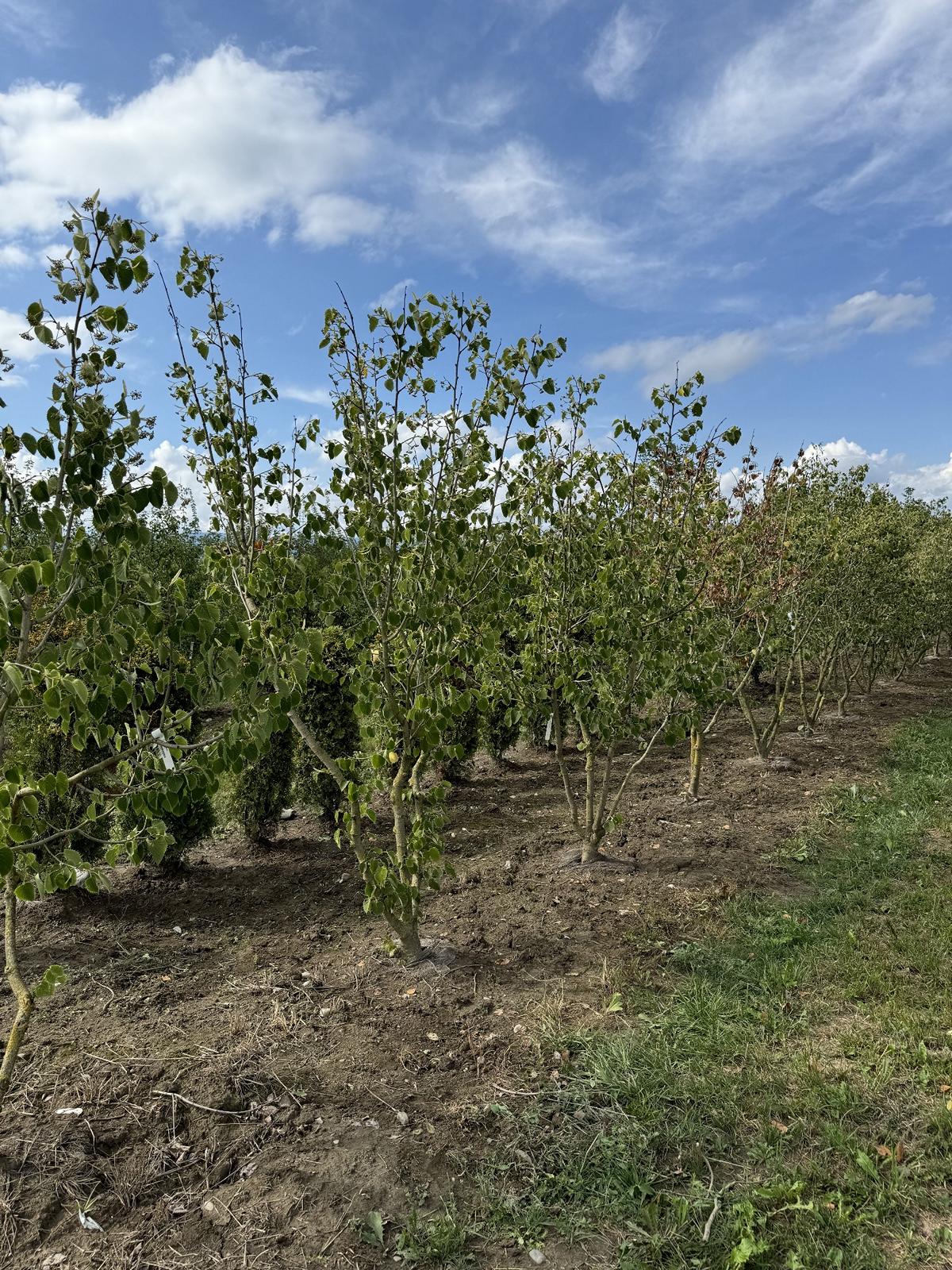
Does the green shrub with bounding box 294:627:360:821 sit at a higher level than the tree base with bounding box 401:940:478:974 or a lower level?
higher

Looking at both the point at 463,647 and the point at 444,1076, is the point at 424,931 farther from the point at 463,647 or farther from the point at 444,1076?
the point at 463,647

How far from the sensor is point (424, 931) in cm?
547

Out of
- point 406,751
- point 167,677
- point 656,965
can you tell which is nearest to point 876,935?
point 656,965

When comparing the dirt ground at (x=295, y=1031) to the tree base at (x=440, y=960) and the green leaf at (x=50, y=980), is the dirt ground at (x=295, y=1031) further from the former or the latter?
the green leaf at (x=50, y=980)

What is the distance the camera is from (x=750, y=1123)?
3.36 metres

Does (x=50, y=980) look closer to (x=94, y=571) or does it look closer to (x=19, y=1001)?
(x=19, y=1001)

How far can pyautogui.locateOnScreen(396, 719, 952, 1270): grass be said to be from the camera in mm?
2811

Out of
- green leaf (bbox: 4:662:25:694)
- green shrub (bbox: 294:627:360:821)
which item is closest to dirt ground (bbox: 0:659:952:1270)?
green shrub (bbox: 294:627:360:821)

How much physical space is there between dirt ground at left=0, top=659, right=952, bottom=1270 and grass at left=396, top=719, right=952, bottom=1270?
0.61 feet

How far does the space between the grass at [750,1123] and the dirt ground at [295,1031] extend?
187mm

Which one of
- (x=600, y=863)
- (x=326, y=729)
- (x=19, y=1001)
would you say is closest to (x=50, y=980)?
(x=19, y=1001)

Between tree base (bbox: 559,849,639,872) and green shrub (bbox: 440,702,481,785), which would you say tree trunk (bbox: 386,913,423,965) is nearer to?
tree base (bbox: 559,849,639,872)

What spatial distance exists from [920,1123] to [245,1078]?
3.07 meters

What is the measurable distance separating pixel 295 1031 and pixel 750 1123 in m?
2.31
